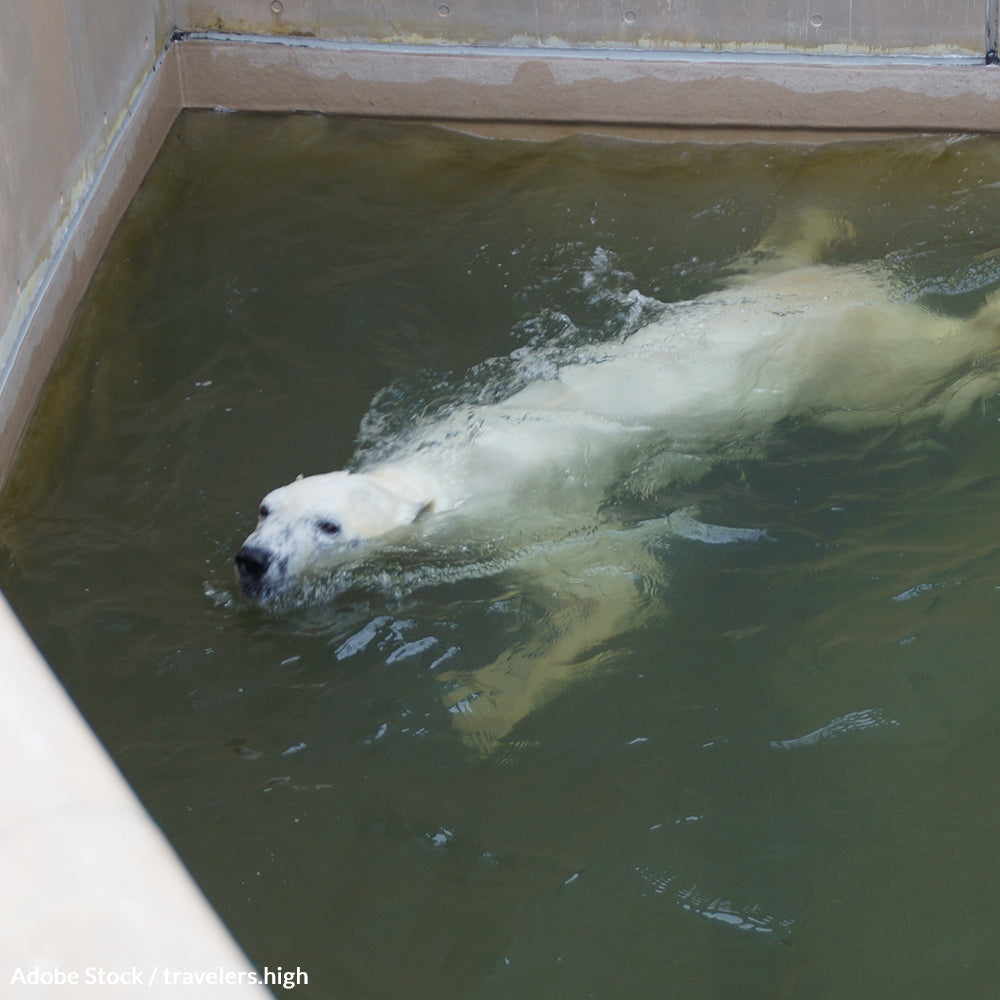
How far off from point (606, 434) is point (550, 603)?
703mm

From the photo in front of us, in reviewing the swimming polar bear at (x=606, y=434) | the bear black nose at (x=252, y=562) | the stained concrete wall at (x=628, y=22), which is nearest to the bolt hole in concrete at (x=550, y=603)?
the swimming polar bear at (x=606, y=434)

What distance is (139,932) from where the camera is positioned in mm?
648

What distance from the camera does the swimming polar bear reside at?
3568 mm

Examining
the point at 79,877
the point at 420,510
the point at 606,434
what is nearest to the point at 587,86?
the point at 606,434

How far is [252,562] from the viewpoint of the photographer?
3.53m

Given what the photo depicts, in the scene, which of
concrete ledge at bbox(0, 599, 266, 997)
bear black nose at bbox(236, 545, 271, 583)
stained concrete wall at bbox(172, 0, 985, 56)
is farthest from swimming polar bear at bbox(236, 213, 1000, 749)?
concrete ledge at bbox(0, 599, 266, 997)

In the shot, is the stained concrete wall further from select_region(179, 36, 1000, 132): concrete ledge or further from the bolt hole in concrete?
the bolt hole in concrete

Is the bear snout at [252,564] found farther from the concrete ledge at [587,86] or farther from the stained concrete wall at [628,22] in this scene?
the stained concrete wall at [628,22]

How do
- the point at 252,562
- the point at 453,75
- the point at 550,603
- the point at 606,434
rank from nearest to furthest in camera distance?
the point at 252,562
the point at 550,603
the point at 606,434
the point at 453,75

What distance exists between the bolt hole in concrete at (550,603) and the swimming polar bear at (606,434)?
0.02 metres

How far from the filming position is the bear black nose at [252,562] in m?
3.52

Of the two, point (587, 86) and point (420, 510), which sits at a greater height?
point (587, 86)

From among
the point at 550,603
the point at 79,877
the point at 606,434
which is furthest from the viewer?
the point at 606,434

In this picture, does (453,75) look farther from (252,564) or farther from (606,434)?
(252,564)
